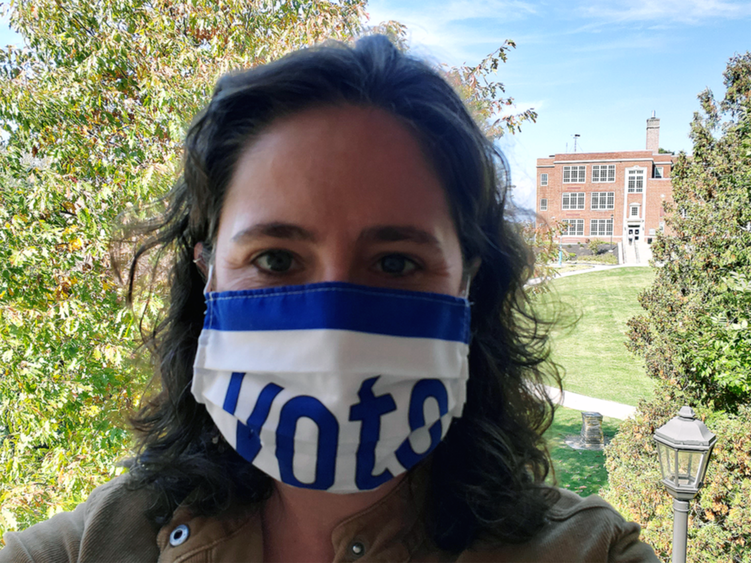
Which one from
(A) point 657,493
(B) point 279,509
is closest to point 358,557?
(B) point 279,509

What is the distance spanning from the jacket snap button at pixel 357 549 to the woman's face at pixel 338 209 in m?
0.53

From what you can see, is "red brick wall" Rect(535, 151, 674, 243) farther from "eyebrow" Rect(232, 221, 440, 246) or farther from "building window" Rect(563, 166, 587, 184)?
"eyebrow" Rect(232, 221, 440, 246)

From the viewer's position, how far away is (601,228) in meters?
34.1

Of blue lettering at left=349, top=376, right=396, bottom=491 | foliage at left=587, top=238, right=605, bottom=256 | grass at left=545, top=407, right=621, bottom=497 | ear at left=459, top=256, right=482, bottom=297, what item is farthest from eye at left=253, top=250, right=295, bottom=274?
foliage at left=587, top=238, right=605, bottom=256

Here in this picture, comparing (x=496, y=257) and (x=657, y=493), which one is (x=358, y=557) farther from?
(x=657, y=493)

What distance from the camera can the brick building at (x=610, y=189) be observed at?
3112cm

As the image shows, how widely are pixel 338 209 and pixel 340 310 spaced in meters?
0.19

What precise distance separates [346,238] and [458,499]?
24.6 inches

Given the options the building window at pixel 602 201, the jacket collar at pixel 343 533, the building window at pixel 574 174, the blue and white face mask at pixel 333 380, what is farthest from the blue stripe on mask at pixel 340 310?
the building window at pixel 602 201

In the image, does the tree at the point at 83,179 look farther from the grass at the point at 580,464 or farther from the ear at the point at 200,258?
the grass at the point at 580,464

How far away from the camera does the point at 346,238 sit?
1.04 metres

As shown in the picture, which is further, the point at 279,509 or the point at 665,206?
the point at 665,206

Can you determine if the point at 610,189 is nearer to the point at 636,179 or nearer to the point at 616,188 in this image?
the point at 616,188

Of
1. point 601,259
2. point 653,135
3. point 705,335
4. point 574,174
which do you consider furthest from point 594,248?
point 705,335
